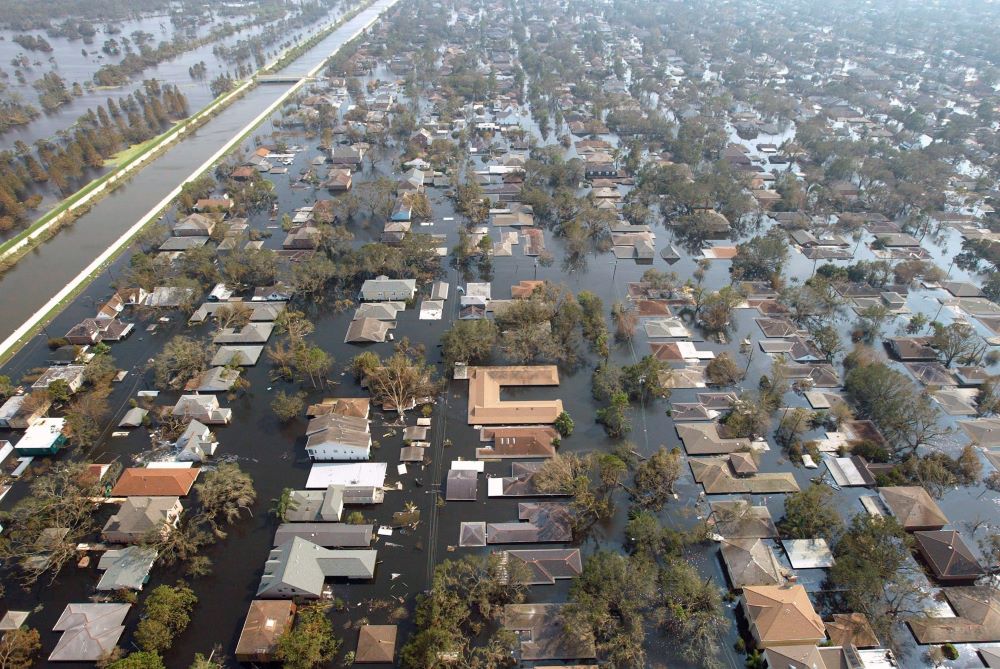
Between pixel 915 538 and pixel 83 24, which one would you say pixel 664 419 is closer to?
pixel 915 538

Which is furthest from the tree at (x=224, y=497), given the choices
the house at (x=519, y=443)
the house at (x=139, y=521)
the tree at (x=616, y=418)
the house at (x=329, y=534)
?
the tree at (x=616, y=418)

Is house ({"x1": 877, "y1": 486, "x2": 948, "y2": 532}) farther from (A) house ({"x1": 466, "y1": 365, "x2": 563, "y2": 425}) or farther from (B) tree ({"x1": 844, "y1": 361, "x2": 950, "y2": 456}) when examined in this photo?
(A) house ({"x1": 466, "y1": 365, "x2": 563, "y2": 425})

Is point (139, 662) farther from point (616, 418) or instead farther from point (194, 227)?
point (194, 227)

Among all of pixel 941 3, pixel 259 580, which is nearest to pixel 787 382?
pixel 259 580

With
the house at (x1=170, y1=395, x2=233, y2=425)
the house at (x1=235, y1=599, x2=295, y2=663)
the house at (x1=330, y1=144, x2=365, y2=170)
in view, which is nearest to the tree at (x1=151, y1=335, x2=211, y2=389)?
the house at (x1=170, y1=395, x2=233, y2=425)

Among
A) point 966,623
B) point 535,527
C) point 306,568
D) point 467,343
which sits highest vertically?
point 467,343

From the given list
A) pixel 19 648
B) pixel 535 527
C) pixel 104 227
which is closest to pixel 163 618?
pixel 19 648
